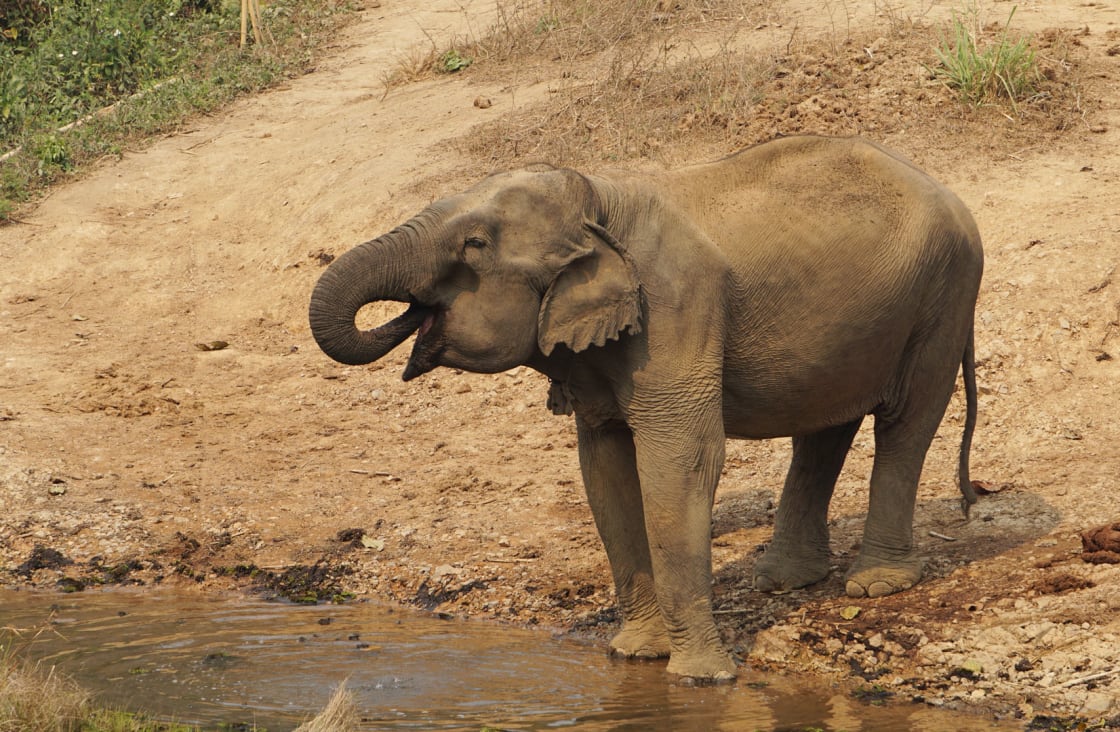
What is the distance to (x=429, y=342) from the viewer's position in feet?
20.4

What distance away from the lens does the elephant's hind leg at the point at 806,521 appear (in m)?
7.62

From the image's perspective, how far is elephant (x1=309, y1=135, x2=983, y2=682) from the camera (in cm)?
617

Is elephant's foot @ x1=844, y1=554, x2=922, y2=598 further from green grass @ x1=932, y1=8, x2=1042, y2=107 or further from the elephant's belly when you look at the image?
green grass @ x1=932, y1=8, x2=1042, y2=107

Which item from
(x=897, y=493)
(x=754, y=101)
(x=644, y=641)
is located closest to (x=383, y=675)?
(x=644, y=641)

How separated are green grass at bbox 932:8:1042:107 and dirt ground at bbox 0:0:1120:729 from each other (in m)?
0.29

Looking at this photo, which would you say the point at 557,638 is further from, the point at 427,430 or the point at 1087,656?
the point at 427,430

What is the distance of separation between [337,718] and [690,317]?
221 cm

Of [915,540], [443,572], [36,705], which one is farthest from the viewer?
[443,572]

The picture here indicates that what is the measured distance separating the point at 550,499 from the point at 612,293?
3.45 m

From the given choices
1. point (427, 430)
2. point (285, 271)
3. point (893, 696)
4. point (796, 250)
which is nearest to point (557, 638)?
point (893, 696)

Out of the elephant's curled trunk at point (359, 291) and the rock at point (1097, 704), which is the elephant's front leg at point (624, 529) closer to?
the elephant's curled trunk at point (359, 291)

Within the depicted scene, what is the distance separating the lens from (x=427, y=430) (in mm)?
10820

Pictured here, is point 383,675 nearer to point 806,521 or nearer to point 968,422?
point 806,521

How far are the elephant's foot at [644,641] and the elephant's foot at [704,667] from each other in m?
0.40
